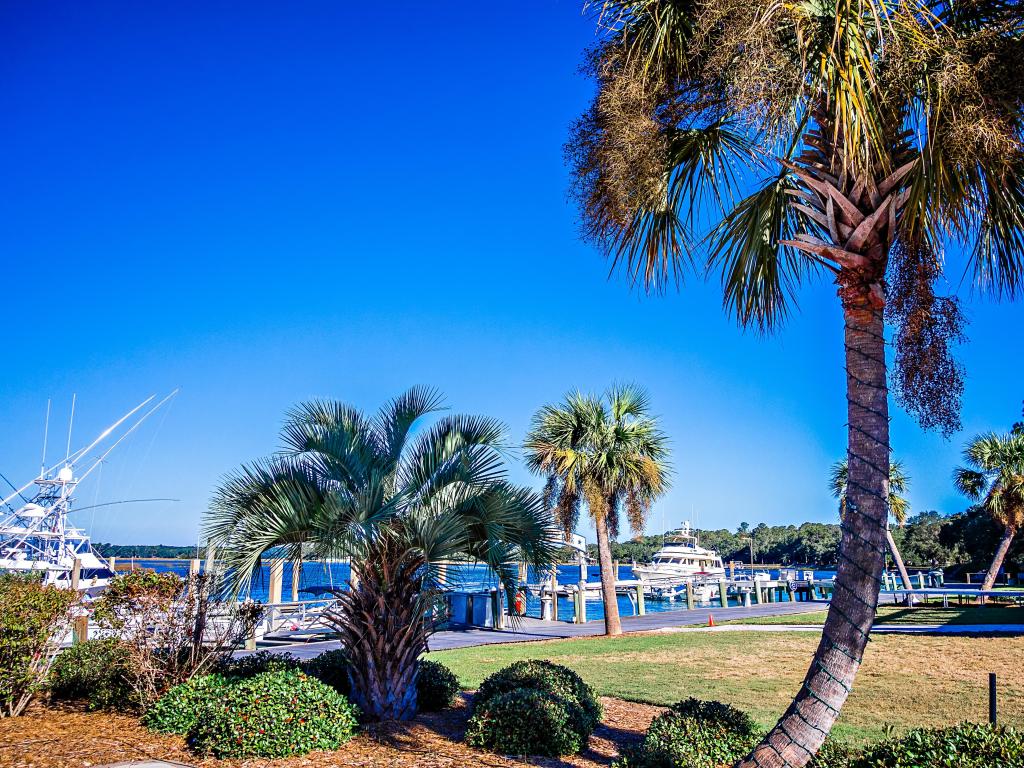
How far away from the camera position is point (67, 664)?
31.4ft

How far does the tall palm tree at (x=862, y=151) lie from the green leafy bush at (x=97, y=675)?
732 cm

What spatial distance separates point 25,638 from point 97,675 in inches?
41.0

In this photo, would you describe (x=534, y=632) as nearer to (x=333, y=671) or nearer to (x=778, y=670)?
(x=778, y=670)

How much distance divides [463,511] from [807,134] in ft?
17.3

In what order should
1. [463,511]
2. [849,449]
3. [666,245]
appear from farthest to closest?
[463,511] < [666,245] < [849,449]

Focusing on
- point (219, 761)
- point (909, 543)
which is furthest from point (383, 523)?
point (909, 543)

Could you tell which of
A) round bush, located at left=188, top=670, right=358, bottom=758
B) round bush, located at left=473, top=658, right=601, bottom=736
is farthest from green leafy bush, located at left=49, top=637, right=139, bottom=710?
round bush, located at left=473, top=658, right=601, bottom=736

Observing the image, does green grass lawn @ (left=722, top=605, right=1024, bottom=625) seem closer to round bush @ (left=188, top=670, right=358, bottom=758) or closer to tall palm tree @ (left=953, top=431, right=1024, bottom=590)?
tall palm tree @ (left=953, top=431, right=1024, bottom=590)

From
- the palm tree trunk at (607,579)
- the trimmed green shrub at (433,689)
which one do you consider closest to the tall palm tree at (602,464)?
the palm tree trunk at (607,579)

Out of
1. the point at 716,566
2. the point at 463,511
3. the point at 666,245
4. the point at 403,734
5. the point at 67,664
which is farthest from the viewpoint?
the point at 716,566

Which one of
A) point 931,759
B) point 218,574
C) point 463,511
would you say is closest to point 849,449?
point 931,759

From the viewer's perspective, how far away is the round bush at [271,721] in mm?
7023

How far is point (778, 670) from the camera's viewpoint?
1311cm

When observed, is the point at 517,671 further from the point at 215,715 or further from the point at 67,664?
the point at 67,664
